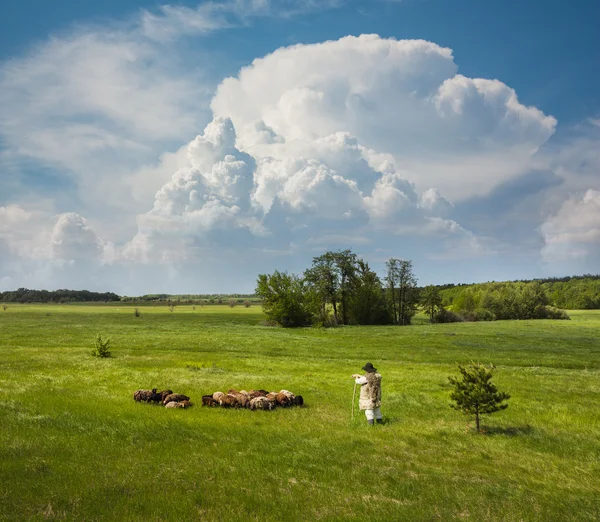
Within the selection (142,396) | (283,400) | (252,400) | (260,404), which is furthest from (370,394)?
(142,396)

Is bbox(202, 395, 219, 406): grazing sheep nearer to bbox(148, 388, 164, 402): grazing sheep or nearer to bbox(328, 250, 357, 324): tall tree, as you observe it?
bbox(148, 388, 164, 402): grazing sheep

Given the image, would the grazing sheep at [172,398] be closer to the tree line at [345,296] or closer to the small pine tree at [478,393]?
the small pine tree at [478,393]

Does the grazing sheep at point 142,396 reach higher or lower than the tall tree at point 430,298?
lower

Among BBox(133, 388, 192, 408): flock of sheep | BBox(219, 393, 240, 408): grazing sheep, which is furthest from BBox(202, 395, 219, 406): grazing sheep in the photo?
BBox(133, 388, 192, 408): flock of sheep

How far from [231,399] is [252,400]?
1142 mm

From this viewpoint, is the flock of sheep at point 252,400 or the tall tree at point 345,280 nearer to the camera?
the flock of sheep at point 252,400

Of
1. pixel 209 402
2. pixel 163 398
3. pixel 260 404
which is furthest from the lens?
pixel 163 398

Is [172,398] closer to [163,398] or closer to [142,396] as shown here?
[163,398]

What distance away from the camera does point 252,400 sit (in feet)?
71.6

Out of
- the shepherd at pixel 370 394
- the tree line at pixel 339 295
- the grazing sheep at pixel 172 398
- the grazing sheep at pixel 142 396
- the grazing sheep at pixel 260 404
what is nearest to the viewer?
the shepherd at pixel 370 394

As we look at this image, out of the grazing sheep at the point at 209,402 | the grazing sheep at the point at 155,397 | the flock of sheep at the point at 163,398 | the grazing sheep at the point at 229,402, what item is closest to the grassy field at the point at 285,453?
the flock of sheep at the point at 163,398

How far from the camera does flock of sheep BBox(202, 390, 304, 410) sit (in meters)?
21.8

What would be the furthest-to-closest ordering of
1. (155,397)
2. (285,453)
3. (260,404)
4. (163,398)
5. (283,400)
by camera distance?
(283,400), (155,397), (163,398), (260,404), (285,453)

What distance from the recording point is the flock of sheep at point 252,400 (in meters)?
21.8
